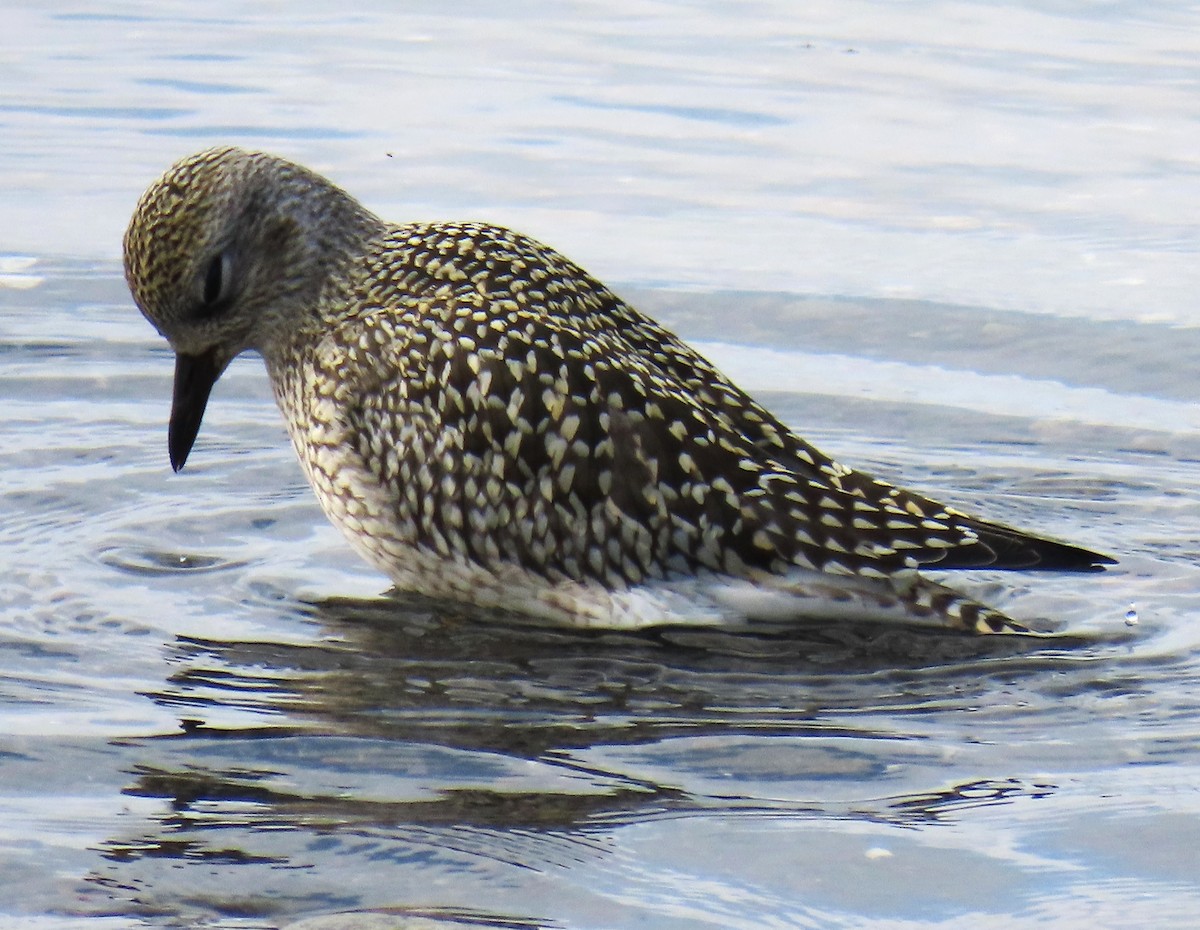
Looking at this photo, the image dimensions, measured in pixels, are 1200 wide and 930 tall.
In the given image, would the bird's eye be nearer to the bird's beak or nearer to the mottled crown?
the mottled crown

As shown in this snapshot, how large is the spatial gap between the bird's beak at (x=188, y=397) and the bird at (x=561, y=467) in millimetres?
331

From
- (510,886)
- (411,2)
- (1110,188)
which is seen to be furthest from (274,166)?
(411,2)

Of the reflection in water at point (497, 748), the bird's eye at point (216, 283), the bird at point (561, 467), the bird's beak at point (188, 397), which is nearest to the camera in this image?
the reflection in water at point (497, 748)

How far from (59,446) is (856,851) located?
14.6 ft

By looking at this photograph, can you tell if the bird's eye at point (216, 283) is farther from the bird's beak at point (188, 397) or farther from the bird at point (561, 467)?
the bird's beak at point (188, 397)

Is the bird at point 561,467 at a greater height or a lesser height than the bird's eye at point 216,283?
lesser

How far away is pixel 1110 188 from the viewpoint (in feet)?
39.6

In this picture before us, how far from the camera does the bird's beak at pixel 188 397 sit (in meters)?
7.91

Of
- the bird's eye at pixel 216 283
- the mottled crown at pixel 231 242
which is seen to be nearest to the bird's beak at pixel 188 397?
the mottled crown at pixel 231 242

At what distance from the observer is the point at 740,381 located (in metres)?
9.71

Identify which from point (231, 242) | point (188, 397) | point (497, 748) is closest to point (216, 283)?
point (231, 242)

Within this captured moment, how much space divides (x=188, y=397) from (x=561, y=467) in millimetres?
1660

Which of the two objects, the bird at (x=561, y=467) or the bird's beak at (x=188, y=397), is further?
the bird's beak at (x=188, y=397)

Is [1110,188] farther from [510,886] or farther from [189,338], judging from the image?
[510,886]
